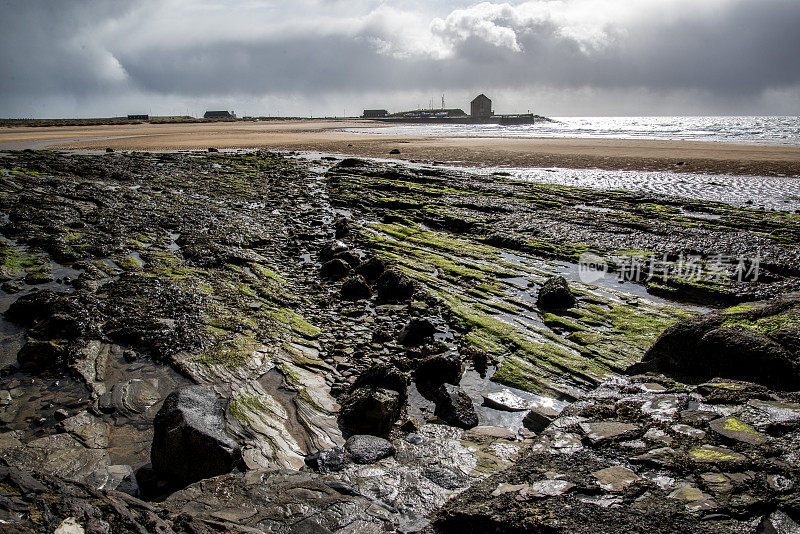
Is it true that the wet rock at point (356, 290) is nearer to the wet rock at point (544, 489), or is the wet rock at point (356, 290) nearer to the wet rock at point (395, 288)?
the wet rock at point (395, 288)

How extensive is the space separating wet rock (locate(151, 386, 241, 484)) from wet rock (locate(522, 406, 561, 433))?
3.00 meters

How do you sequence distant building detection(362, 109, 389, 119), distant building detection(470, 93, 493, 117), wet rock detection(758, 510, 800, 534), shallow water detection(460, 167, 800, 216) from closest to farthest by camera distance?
wet rock detection(758, 510, 800, 534), shallow water detection(460, 167, 800, 216), distant building detection(470, 93, 493, 117), distant building detection(362, 109, 389, 119)

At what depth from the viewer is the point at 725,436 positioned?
3.58 metres

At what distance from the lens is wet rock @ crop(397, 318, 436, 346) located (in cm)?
670

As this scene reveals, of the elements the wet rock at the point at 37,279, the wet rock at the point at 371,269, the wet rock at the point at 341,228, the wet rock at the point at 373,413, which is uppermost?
the wet rock at the point at 341,228

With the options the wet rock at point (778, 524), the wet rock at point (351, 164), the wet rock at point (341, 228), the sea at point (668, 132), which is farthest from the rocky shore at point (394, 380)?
the sea at point (668, 132)

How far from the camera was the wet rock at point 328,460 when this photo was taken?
404 centimetres

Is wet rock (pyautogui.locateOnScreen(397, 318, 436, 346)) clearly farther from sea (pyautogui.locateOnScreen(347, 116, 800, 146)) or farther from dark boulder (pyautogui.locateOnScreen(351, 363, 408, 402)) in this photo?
sea (pyautogui.locateOnScreen(347, 116, 800, 146))

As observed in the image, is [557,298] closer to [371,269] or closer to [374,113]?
[371,269]

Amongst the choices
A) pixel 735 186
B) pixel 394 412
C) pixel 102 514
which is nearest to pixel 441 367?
A: pixel 394 412

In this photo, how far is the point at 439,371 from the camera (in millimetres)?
5688

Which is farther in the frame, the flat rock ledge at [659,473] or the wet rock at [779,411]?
the wet rock at [779,411]

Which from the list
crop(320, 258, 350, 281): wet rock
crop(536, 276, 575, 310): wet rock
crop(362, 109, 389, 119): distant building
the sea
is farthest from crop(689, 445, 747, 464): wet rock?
crop(362, 109, 389, 119): distant building

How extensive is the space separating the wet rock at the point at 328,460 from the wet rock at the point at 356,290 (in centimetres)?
416
